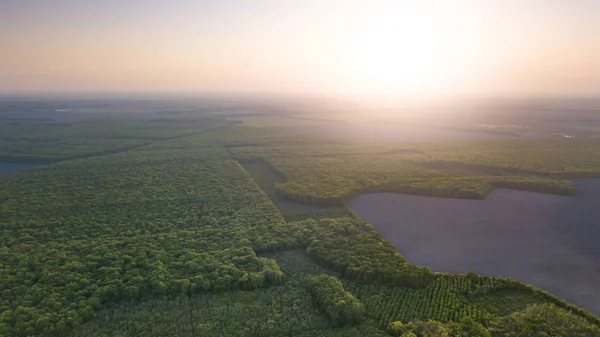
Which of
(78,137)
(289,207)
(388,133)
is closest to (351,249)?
(289,207)

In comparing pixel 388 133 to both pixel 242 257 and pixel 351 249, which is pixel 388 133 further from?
pixel 242 257

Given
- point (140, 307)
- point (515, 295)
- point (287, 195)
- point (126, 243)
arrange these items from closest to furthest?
point (140, 307) → point (515, 295) → point (126, 243) → point (287, 195)

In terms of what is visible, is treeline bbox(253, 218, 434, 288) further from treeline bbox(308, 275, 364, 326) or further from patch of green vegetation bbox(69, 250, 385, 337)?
patch of green vegetation bbox(69, 250, 385, 337)

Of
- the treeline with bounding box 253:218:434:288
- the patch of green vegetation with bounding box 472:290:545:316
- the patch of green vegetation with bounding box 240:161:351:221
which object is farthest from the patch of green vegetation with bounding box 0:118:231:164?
the patch of green vegetation with bounding box 472:290:545:316

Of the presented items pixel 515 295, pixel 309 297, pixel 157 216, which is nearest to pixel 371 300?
pixel 309 297

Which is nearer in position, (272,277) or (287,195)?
(272,277)

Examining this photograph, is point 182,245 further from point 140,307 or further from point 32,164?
point 32,164

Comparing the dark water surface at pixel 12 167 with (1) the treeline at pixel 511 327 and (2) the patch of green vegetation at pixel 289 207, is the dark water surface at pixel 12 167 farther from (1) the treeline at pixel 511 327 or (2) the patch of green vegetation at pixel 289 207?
(1) the treeline at pixel 511 327
